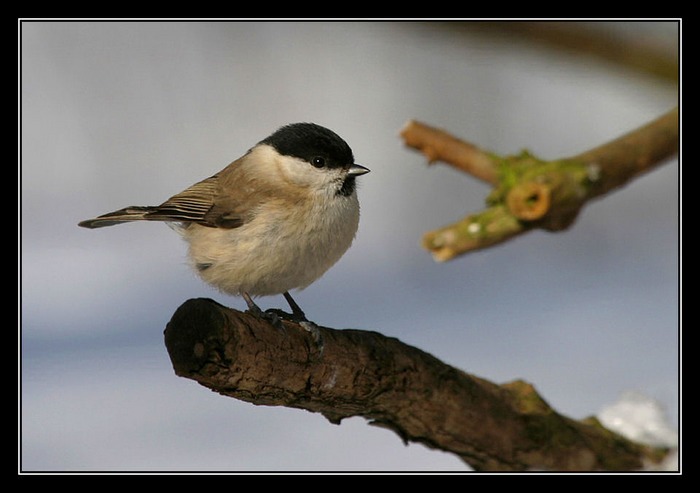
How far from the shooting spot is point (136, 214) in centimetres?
260

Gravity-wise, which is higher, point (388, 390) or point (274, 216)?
point (274, 216)

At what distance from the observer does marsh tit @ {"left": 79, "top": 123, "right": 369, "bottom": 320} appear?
2.40 meters

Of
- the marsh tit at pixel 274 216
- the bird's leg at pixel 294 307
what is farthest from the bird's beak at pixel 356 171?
the bird's leg at pixel 294 307

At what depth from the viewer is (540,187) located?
1928 mm

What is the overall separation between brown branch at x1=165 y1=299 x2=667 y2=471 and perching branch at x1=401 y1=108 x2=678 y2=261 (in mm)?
423

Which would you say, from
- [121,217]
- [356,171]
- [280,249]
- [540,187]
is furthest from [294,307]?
[540,187]

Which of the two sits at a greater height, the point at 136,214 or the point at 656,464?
the point at 136,214

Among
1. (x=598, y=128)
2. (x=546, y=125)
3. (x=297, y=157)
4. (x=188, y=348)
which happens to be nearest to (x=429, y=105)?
(x=546, y=125)

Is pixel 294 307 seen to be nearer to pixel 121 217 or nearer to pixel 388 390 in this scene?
pixel 388 390

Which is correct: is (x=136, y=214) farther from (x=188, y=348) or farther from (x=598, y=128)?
(x=598, y=128)

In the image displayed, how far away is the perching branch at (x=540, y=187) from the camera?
194 cm

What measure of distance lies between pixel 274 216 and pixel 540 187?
854mm

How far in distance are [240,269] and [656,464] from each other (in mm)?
1467

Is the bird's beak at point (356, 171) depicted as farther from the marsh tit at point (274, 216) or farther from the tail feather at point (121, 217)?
the tail feather at point (121, 217)
